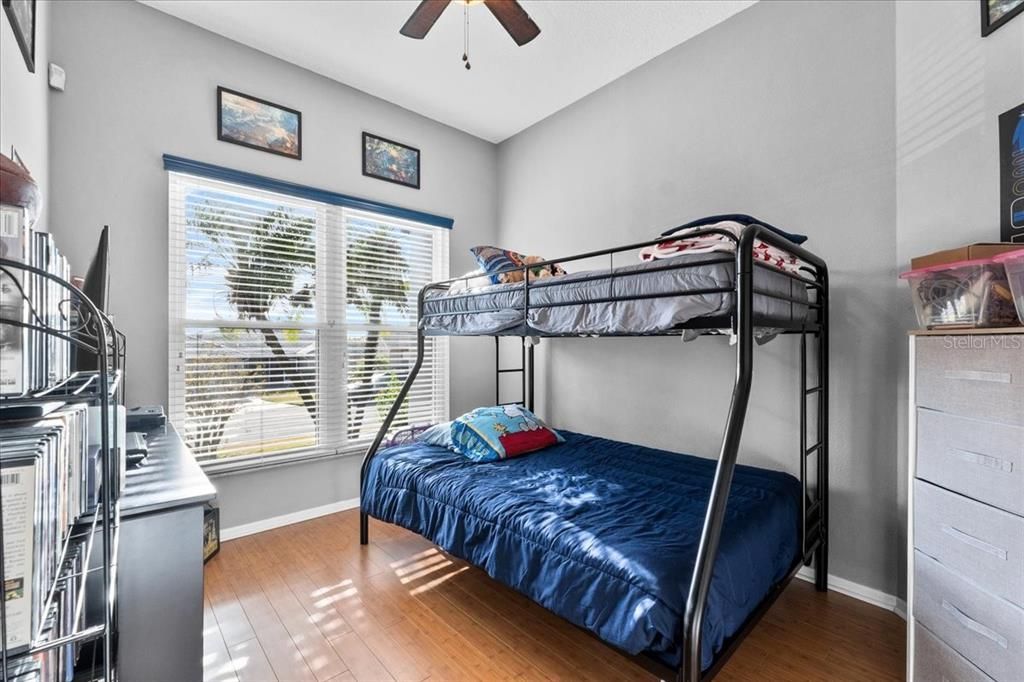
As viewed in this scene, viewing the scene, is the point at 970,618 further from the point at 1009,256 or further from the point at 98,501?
the point at 98,501

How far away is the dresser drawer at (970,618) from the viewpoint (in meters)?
1.21

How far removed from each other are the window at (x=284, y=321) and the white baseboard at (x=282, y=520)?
377mm

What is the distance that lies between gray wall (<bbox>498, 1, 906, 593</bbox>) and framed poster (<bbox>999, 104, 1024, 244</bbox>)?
1.28 ft

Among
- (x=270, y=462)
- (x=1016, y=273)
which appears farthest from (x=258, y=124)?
(x=1016, y=273)

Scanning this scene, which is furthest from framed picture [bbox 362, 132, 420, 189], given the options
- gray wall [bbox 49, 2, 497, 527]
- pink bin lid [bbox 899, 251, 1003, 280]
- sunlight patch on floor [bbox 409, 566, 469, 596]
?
pink bin lid [bbox 899, 251, 1003, 280]

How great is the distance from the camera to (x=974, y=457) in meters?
1.33

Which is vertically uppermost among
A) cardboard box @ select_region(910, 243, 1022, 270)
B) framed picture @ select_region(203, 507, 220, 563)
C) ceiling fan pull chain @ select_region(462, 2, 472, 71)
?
ceiling fan pull chain @ select_region(462, 2, 472, 71)

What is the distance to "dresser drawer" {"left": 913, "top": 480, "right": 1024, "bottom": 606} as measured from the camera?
3.98 feet

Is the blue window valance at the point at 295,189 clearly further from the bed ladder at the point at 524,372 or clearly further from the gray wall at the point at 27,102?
the bed ladder at the point at 524,372

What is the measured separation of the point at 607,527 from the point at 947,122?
6.96 feet

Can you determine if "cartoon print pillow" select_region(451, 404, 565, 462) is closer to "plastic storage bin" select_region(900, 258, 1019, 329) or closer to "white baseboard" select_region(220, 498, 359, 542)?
"white baseboard" select_region(220, 498, 359, 542)

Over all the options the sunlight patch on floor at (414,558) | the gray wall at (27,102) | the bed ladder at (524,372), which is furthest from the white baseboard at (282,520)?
the gray wall at (27,102)

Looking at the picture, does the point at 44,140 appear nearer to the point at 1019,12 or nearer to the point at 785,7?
the point at 785,7

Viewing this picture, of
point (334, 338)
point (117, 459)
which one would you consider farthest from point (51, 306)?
point (334, 338)
